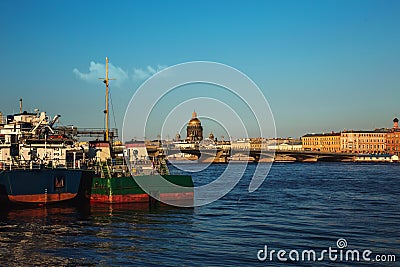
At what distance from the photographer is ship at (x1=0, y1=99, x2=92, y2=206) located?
138 ft

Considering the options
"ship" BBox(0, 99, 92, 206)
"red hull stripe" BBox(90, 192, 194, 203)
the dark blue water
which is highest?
"ship" BBox(0, 99, 92, 206)

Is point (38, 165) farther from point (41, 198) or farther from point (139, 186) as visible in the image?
point (139, 186)

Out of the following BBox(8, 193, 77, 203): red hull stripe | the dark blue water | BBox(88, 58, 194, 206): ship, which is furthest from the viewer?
BBox(88, 58, 194, 206): ship

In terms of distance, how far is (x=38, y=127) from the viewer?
51281 mm

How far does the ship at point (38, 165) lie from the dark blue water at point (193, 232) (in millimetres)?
1390

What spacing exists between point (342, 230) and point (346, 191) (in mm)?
29901

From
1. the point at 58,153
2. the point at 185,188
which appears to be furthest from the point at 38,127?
the point at 185,188

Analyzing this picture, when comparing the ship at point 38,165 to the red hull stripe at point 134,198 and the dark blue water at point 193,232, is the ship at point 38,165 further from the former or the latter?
the red hull stripe at point 134,198

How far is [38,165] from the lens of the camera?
146 feet

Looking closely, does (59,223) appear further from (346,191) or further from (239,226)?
(346,191)

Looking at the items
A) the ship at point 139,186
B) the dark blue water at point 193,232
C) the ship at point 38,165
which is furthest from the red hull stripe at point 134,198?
the ship at point 38,165

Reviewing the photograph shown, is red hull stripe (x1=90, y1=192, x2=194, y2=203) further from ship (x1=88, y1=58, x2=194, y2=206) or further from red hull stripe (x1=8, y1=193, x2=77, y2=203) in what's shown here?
red hull stripe (x1=8, y1=193, x2=77, y2=203)

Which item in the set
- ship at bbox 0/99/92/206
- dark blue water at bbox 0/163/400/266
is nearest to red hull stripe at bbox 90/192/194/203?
dark blue water at bbox 0/163/400/266

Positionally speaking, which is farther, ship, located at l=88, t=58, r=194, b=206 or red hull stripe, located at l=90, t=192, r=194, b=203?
red hull stripe, located at l=90, t=192, r=194, b=203
